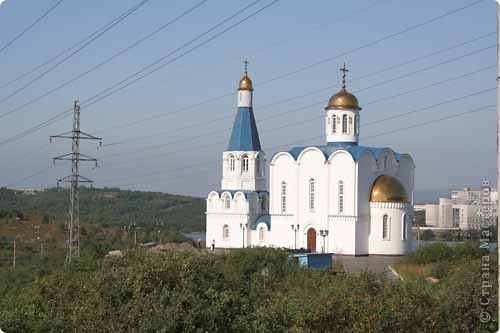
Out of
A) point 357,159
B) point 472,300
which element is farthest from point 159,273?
point 357,159

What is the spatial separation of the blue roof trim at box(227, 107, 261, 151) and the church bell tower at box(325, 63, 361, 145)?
4.50 m

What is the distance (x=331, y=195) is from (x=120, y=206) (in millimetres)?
55448

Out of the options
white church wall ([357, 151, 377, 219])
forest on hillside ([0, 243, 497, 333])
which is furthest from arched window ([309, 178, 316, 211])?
forest on hillside ([0, 243, 497, 333])

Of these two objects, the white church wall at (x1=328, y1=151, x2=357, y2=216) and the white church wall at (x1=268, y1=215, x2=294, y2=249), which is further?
the white church wall at (x1=268, y1=215, x2=294, y2=249)

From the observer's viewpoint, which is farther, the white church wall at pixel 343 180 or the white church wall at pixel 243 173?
the white church wall at pixel 243 173

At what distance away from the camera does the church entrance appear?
3400 centimetres

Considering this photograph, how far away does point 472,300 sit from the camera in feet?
44.8

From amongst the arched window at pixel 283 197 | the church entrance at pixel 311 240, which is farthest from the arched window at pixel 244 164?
the church entrance at pixel 311 240

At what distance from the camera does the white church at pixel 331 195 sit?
108 ft

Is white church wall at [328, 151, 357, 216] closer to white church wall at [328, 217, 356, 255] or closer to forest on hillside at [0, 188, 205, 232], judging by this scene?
white church wall at [328, 217, 356, 255]

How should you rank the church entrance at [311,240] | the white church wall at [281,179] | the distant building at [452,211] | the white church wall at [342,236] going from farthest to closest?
the white church wall at [281,179], the church entrance at [311,240], the white church wall at [342,236], the distant building at [452,211]

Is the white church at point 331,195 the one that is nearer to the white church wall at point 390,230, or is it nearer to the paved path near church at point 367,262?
the white church wall at point 390,230

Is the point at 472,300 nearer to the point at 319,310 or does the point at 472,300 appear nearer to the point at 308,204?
the point at 319,310

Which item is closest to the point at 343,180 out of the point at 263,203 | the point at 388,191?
the point at 388,191
